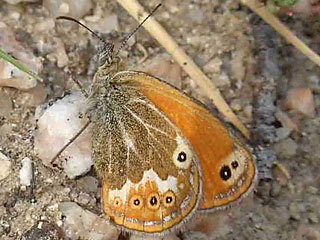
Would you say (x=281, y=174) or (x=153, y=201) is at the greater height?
(x=281, y=174)

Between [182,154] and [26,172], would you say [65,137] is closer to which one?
[26,172]

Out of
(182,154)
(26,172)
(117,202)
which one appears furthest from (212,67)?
(26,172)

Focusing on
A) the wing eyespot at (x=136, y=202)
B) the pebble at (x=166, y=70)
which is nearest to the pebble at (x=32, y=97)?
the pebble at (x=166, y=70)

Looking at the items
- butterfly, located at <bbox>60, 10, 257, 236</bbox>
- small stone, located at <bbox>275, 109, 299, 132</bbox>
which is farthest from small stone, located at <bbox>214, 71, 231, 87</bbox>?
butterfly, located at <bbox>60, 10, 257, 236</bbox>

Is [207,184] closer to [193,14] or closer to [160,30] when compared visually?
[160,30]

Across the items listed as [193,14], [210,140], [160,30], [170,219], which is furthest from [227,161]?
[193,14]

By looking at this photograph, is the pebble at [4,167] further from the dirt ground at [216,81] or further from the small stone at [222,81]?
the small stone at [222,81]
